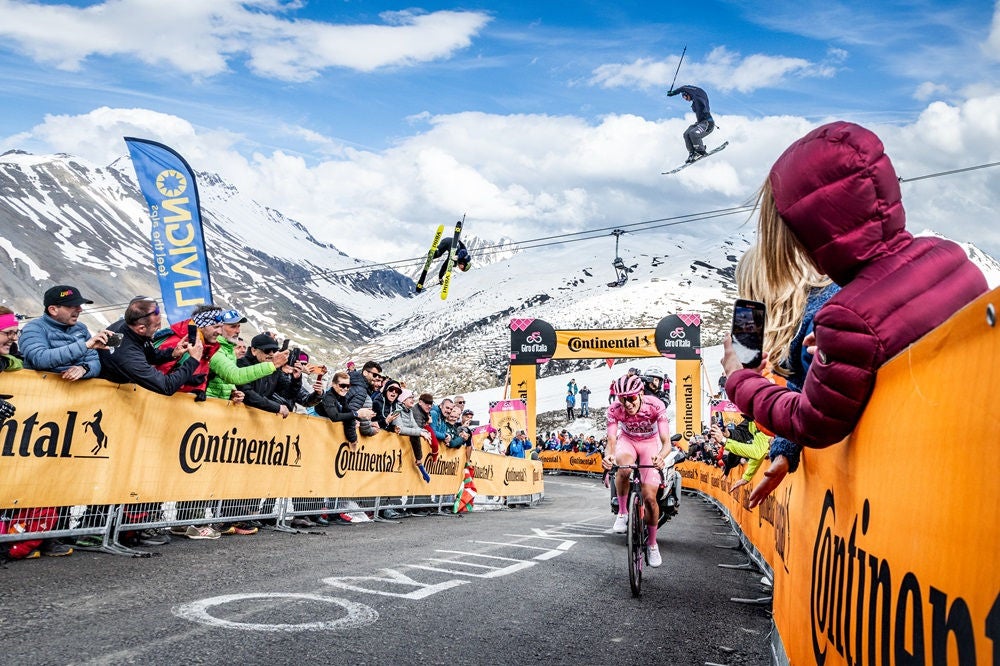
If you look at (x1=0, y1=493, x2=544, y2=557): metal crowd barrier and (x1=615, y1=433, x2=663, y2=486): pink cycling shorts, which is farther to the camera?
(x1=615, y1=433, x2=663, y2=486): pink cycling shorts

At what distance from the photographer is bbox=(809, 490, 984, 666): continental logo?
143 cm

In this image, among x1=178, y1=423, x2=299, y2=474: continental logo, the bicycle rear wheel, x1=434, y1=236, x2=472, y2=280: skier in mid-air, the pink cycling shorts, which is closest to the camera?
the bicycle rear wheel

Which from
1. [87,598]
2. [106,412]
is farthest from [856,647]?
[106,412]

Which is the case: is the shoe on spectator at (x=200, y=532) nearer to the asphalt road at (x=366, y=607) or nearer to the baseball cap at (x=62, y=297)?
the asphalt road at (x=366, y=607)

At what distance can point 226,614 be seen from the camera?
445 cm

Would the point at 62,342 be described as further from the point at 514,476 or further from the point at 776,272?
the point at 514,476

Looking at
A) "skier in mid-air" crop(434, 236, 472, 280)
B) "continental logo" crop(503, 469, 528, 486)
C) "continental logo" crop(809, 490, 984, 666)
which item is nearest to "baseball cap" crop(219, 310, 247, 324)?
"continental logo" crop(809, 490, 984, 666)

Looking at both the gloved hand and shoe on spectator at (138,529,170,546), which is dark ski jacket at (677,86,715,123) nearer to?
shoe on spectator at (138,529,170,546)

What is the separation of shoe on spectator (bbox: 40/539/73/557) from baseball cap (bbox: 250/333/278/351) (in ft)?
10.9

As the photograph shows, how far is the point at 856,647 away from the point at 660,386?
827 centimetres

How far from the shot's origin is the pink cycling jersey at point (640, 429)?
863 cm

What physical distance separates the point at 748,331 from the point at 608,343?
1325 inches

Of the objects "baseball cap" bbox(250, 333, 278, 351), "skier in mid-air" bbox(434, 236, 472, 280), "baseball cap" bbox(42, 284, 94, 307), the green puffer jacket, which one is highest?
"skier in mid-air" bbox(434, 236, 472, 280)

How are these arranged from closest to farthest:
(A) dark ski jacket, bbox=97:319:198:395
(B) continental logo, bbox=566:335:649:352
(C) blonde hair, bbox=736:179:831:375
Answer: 1. (C) blonde hair, bbox=736:179:831:375
2. (A) dark ski jacket, bbox=97:319:198:395
3. (B) continental logo, bbox=566:335:649:352
